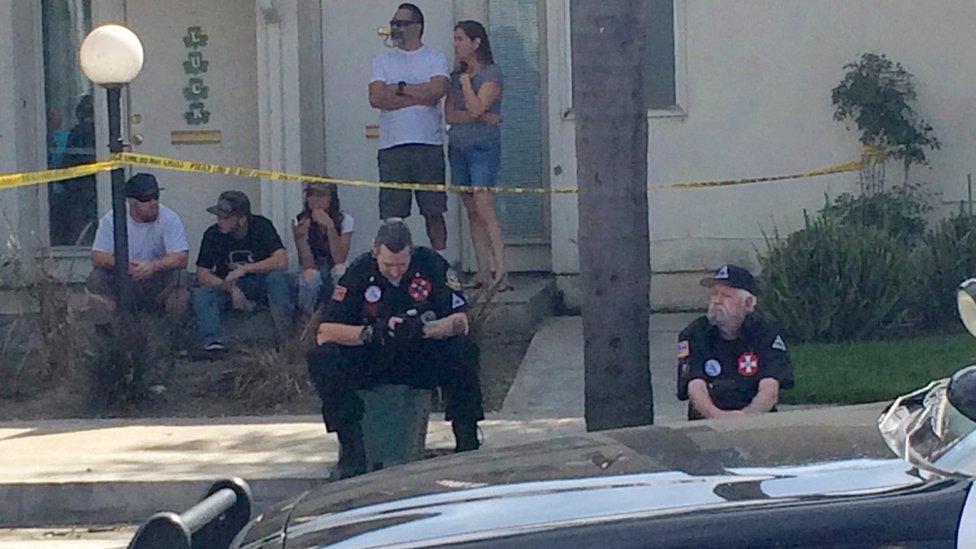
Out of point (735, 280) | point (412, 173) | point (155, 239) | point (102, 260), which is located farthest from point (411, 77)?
point (735, 280)

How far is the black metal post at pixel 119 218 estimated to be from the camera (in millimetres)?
9086

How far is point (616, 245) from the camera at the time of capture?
21.3 feet

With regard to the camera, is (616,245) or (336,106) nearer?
(616,245)

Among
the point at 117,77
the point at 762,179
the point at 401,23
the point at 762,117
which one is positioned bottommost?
the point at 762,179

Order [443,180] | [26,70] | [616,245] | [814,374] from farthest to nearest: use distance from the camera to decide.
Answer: [26,70], [443,180], [814,374], [616,245]

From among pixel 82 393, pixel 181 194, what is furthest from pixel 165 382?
pixel 181 194

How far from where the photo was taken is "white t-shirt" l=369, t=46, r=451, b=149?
10500 mm

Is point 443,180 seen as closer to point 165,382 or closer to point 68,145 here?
point 165,382

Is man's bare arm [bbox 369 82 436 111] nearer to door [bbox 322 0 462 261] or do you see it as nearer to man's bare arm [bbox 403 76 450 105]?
man's bare arm [bbox 403 76 450 105]

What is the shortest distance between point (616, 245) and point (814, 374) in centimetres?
269

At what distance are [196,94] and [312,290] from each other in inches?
111

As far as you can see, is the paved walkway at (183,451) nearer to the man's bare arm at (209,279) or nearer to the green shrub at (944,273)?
the man's bare arm at (209,279)

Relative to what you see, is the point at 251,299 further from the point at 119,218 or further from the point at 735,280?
the point at 735,280

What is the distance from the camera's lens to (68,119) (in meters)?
12.5
